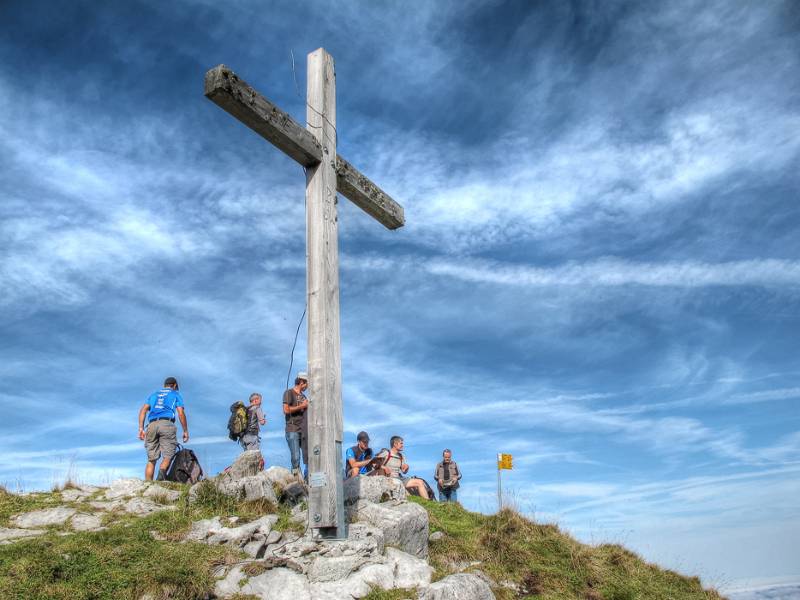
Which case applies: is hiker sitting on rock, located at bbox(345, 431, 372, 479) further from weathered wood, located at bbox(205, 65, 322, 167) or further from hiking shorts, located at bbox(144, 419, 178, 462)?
weathered wood, located at bbox(205, 65, 322, 167)

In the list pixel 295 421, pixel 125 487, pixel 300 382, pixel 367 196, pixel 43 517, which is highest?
pixel 367 196

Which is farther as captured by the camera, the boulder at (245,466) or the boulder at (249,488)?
the boulder at (245,466)

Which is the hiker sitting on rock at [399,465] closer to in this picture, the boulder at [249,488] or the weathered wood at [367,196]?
the boulder at [249,488]

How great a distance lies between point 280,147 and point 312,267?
1568 millimetres

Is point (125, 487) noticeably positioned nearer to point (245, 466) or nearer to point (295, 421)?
point (245, 466)

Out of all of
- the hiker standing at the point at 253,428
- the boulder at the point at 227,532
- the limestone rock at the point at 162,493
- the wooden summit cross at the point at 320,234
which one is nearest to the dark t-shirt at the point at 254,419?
the hiker standing at the point at 253,428

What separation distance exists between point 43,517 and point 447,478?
9.06 metres

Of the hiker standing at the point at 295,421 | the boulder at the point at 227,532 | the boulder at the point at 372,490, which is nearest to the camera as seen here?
the boulder at the point at 227,532

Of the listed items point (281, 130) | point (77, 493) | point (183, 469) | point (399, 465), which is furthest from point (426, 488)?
point (281, 130)

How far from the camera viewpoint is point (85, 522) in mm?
9250

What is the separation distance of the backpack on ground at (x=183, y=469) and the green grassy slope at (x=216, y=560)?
126cm

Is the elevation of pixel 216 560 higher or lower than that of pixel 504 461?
lower

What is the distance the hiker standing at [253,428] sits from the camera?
13.6 meters

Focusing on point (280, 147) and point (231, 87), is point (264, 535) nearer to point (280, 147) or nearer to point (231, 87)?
point (280, 147)
